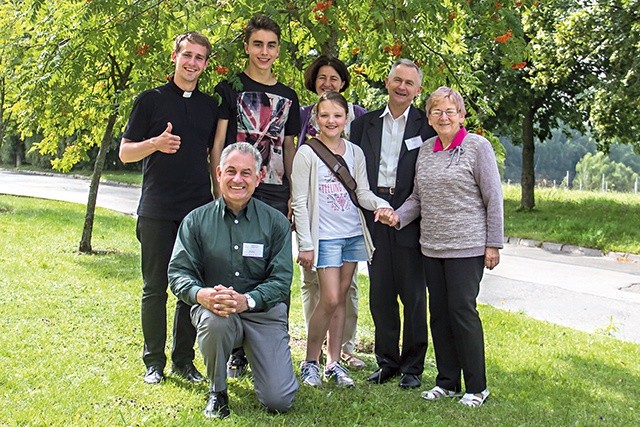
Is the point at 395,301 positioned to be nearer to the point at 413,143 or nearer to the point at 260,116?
the point at 413,143

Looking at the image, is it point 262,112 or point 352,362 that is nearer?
point 262,112

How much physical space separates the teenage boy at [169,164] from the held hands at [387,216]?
44.9 inches

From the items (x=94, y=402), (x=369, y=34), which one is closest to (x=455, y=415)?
(x=94, y=402)

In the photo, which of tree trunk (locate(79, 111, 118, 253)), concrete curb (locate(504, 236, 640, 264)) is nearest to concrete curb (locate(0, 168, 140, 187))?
concrete curb (locate(504, 236, 640, 264))

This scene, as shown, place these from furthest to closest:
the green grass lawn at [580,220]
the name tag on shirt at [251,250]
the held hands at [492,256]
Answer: the green grass lawn at [580,220], the held hands at [492,256], the name tag on shirt at [251,250]

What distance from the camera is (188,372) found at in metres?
4.87

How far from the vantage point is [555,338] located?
6.97 meters

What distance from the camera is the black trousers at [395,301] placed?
4.89m

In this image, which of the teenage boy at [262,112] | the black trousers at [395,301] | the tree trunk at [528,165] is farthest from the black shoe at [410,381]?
the tree trunk at [528,165]

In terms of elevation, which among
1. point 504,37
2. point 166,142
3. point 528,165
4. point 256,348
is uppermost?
point 504,37

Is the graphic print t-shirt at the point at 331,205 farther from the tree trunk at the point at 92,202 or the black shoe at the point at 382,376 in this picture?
the tree trunk at the point at 92,202

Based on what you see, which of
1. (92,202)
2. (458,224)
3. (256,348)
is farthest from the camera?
(92,202)

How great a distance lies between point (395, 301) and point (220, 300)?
4.88 feet

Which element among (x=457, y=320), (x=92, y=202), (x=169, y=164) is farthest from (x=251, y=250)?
(x=92, y=202)
